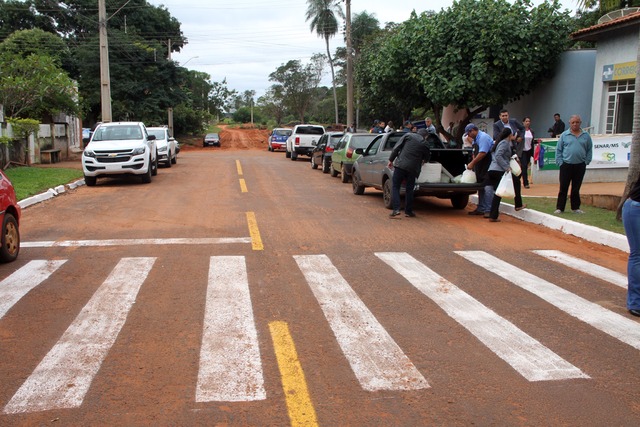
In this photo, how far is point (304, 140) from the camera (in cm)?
3066

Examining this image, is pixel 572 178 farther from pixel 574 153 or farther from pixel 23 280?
pixel 23 280

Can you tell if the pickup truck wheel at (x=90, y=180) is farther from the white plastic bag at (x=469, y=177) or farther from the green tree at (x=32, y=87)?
the white plastic bag at (x=469, y=177)

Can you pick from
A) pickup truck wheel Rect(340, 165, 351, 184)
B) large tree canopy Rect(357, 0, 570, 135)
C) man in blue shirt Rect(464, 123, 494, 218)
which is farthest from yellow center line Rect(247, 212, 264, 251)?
large tree canopy Rect(357, 0, 570, 135)

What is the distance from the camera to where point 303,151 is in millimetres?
30781

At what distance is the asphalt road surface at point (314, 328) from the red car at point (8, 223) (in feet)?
0.74

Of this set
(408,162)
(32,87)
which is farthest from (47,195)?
(32,87)

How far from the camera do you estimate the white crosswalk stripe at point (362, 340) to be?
4.34m

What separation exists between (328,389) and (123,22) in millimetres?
57955

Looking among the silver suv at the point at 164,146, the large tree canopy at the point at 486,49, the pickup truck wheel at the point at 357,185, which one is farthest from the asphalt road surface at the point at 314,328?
the silver suv at the point at 164,146

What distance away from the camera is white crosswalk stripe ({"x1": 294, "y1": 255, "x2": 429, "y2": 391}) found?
14.3 ft

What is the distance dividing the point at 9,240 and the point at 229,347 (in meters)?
4.52

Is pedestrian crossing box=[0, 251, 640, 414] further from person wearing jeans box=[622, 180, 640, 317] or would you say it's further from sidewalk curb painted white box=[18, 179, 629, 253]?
sidewalk curb painted white box=[18, 179, 629, 253]

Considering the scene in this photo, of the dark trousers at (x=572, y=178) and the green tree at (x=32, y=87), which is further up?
the green tree at (x=32, y=87)

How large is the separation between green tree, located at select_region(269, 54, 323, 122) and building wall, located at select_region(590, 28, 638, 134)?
57.9 m
